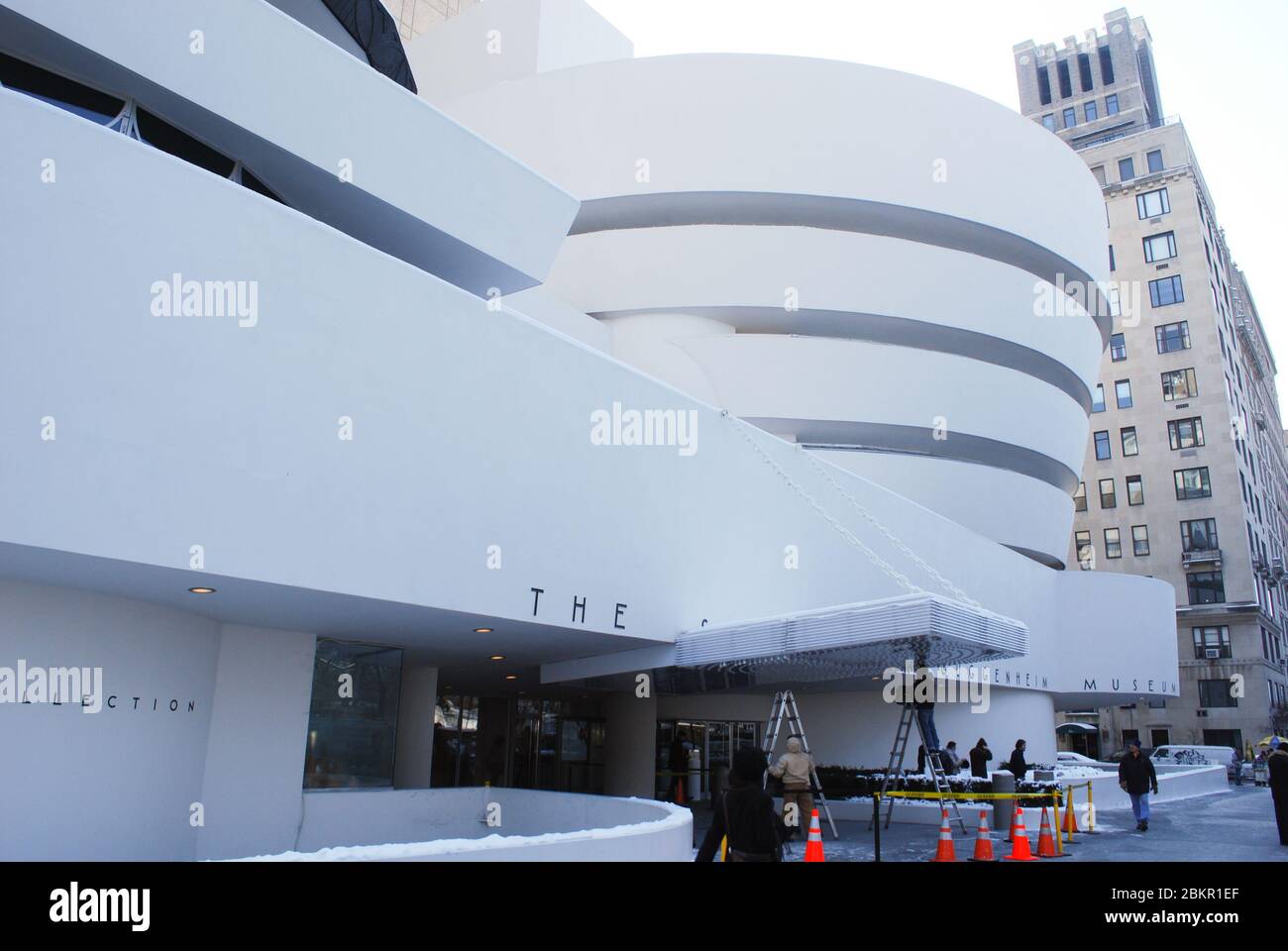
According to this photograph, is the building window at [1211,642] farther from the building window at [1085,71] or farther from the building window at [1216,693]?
the building window at [1085,71]

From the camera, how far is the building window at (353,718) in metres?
14.5

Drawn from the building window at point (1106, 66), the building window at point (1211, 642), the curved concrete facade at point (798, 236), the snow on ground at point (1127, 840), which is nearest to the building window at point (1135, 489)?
the building window at point (1211, 642)

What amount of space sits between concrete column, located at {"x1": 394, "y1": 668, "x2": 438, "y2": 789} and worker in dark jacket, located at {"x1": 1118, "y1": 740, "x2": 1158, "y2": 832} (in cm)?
1256

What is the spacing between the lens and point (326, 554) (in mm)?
11156

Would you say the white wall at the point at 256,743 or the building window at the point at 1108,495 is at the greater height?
the building window at the point at 1108,495

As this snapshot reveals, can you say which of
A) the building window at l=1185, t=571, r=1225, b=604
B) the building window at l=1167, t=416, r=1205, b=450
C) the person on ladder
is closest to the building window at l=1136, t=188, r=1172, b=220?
the building window at l=1167, t=416, r=1205, b=450

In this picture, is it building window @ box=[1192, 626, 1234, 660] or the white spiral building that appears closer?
the white spiral building

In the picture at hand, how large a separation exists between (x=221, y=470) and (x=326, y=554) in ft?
5.04

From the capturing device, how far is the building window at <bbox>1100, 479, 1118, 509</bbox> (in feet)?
212

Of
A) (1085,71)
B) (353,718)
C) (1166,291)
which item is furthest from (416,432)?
(1085,71)

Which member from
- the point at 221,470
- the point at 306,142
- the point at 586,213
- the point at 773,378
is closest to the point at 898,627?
the point at 221,470

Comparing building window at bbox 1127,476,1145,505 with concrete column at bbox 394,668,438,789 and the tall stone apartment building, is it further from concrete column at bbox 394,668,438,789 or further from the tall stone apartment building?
concrete column at bbox 394,668,438,789

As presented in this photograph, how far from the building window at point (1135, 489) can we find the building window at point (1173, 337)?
890cm
